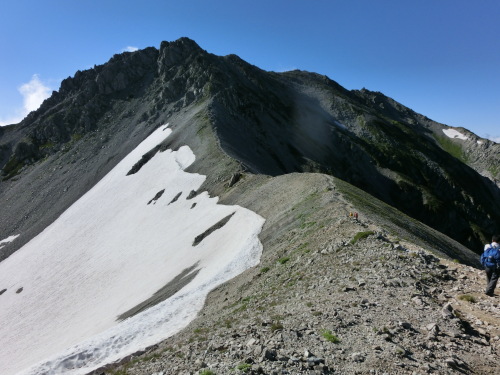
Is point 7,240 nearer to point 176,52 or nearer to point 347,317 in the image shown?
point 176,52

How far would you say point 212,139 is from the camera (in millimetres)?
65062

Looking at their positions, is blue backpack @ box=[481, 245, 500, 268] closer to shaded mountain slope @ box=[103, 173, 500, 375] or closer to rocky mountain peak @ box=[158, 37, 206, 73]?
shaded mountain slope @ box=[103, 173, 500, 375]

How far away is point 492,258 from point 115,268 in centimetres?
4136

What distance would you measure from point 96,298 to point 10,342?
31.1ft

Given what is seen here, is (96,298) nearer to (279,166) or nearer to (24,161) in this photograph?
(279,166)

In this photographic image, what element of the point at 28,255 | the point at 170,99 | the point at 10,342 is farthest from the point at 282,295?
the point at 170,99

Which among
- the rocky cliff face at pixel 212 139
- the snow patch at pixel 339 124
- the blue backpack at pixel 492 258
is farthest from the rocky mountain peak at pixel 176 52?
the blue backpack at pixel 492 258

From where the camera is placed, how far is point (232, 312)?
56.7 ft

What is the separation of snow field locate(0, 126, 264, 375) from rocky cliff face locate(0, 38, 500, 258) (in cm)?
1002

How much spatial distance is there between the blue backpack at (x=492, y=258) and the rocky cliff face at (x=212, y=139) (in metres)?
45.9

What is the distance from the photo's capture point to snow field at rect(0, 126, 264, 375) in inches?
927

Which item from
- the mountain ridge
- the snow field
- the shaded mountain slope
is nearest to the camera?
the shaded mountain slope

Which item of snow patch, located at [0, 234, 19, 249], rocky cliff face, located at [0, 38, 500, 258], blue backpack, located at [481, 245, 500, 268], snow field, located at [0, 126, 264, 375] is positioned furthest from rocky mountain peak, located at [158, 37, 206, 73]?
blue backpack, located at [481, 245, 500, 268]

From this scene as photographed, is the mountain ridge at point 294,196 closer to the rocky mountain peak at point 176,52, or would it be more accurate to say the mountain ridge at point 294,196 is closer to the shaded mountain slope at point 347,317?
the shaded mountain slope at point 347,317
